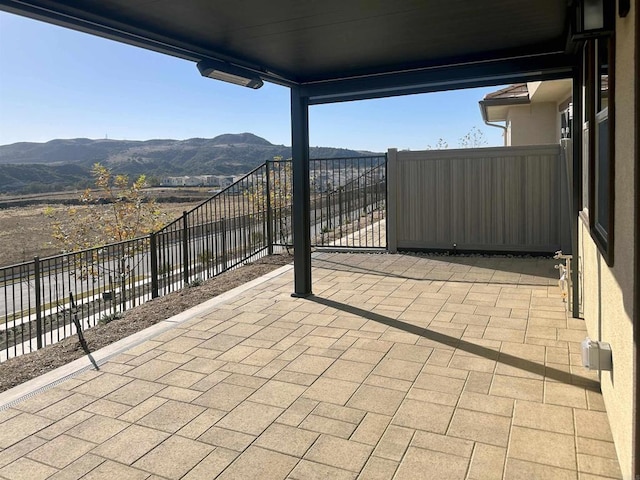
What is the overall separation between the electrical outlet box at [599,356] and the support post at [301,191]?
3.33 m

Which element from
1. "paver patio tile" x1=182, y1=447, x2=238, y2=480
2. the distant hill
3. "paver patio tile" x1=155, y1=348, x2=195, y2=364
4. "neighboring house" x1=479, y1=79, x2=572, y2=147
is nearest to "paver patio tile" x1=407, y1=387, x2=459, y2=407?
"paver patio tile" x1=182, y1=447, x2=238, y2=480

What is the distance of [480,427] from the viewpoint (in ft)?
8.67

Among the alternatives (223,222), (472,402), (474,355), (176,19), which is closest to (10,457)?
(472,402)

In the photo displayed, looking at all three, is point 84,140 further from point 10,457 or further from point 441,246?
point 10,457

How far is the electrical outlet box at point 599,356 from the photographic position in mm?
2480

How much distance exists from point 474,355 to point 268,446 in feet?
6.06

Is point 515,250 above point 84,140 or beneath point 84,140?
beneath

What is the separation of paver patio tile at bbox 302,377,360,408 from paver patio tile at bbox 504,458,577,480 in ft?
3.32

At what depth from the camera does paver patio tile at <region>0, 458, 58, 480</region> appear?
7.45ft

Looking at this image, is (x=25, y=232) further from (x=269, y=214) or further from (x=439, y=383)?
(x=439, y=383)

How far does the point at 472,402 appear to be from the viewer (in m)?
2.94

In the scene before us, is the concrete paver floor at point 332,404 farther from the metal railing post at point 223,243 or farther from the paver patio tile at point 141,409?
the metal railing post at point 223,243

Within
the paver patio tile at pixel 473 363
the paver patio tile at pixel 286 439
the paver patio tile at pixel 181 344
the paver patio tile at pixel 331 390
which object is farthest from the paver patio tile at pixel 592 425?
the paver patio tile at pixel 181 344

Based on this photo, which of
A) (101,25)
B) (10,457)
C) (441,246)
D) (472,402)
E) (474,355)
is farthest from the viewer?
(441,246)
